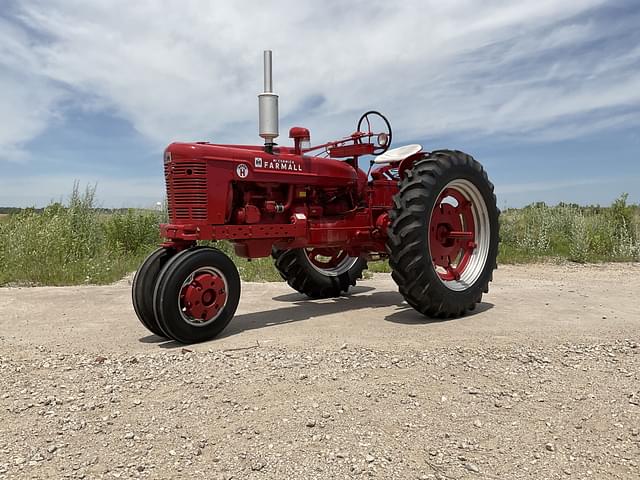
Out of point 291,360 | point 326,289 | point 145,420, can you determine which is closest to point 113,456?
point 145,420

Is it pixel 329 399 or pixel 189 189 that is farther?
pixel 189 189

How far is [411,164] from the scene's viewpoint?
666 cm

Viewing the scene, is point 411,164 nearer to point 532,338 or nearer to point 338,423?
point 532,338

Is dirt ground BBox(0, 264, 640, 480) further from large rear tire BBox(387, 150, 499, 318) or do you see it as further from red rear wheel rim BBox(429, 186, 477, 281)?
red rear wheel rim BBox(429, 186, 477, 281)

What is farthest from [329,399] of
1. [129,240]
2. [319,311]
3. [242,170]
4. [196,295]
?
[129,240]

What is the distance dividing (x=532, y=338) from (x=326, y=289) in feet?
10.3

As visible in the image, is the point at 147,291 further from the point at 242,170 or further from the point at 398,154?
the point at 398,154

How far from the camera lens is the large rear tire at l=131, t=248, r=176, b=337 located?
4766 mm

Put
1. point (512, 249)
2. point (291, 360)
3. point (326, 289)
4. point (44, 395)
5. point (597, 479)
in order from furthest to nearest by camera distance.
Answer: point (512, 249) < point (326, 289) < point (291, 360) < point (44, 395) < point (597, 479)

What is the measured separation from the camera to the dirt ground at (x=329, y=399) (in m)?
2.65

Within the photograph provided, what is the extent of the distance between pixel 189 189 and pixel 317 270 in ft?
8.56

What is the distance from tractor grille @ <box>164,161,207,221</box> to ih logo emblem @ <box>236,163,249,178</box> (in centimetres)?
37

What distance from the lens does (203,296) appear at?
4.85 meters

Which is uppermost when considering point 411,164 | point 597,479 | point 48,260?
point 411,164
